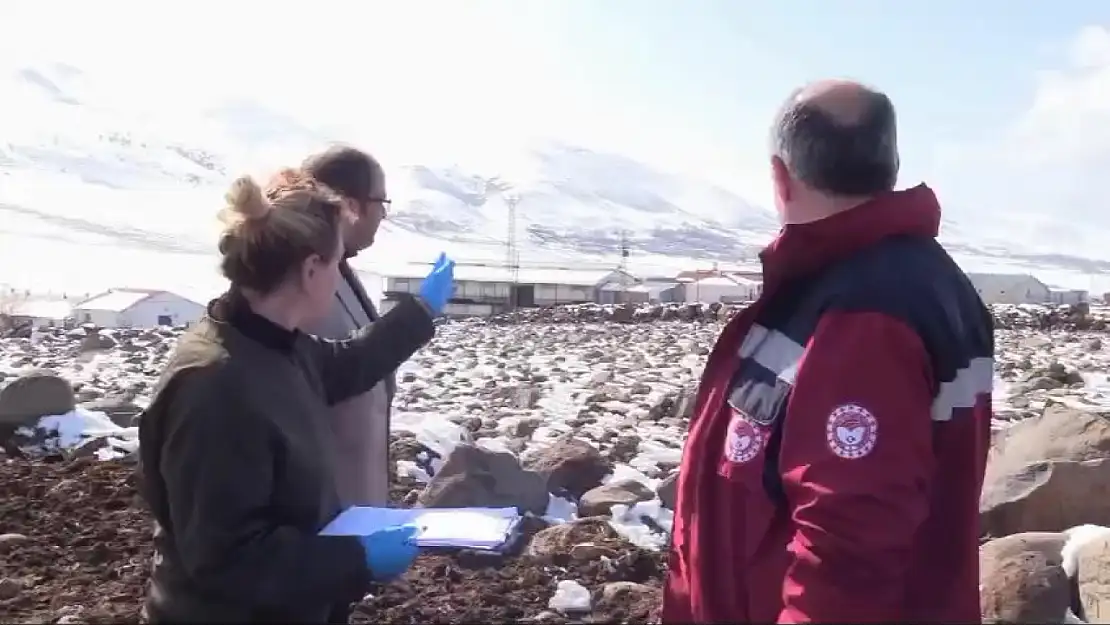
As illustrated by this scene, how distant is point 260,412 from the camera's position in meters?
2.25

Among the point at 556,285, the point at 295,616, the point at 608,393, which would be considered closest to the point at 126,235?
the point at 556,285

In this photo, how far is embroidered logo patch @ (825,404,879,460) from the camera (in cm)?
187

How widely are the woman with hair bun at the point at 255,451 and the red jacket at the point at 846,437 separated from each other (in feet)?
2.40

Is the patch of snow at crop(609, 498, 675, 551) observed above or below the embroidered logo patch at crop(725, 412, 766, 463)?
below

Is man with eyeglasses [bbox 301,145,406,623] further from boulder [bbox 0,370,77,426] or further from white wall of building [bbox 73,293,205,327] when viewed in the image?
white wall of building [bbox 73,293,205,327]

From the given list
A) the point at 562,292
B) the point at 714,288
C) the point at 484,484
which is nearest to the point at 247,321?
the point at 484,484

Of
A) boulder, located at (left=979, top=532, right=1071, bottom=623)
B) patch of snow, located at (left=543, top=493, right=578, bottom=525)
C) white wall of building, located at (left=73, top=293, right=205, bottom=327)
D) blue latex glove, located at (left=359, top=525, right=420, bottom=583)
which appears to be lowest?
white wall of building, located at (left=73, top=293, right=205, bottom=327)

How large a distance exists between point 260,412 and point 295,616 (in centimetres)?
44

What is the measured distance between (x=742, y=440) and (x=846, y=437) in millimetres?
249

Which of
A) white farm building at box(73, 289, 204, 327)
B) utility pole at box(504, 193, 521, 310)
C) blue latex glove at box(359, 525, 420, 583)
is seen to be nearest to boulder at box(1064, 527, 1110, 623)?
blue latex glove at box(359, 525, 420, 583)

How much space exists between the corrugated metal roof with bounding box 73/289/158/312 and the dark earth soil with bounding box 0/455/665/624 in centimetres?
4856

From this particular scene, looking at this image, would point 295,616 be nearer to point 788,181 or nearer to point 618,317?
point 788,181

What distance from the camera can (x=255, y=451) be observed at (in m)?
2.21

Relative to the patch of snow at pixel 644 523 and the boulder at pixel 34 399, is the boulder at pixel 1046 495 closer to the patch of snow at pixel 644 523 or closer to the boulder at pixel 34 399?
the patch of snow at pixel 644 523
